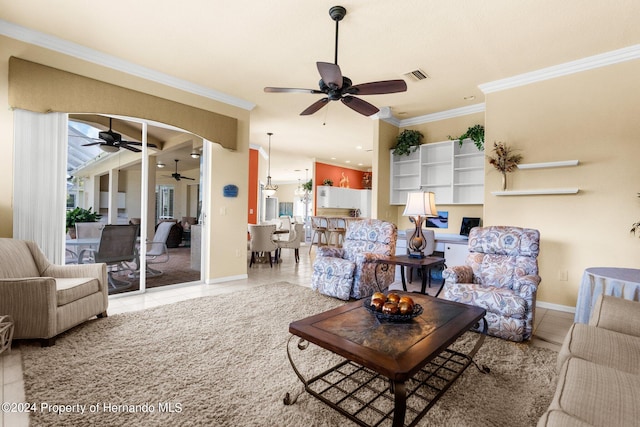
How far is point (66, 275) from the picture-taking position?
2.96 meters

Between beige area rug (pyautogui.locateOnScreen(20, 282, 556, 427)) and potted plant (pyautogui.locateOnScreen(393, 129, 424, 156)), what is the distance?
3777 mm

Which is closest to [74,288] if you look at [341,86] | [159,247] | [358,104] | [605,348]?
[159,247]

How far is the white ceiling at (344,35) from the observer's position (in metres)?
2.71

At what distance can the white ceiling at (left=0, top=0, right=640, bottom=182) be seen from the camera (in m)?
2.71

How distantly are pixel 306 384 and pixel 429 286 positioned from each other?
11.3 ft

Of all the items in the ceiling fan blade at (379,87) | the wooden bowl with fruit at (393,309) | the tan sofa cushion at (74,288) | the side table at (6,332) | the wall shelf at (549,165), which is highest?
the ceiling fan blade at (379,87)

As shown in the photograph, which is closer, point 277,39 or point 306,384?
point 306,384

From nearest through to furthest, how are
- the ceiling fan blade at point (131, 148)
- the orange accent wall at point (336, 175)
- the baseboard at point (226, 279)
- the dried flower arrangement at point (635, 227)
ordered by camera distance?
the dried flower arrangement at point (635, 227), the ceiling fan blade at point (131, 148), the baseboard at point (226, 279), the orange accent wall at point (336, 175)

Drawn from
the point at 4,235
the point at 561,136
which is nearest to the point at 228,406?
the point at 4,235

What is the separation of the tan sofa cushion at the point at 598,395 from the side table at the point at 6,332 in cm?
328

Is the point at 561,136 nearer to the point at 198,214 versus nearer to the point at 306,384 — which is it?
the point at 306,384

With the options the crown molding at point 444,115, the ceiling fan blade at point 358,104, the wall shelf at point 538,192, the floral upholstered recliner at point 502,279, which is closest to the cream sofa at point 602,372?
Result: the floral upholstered recliner at point 502,279

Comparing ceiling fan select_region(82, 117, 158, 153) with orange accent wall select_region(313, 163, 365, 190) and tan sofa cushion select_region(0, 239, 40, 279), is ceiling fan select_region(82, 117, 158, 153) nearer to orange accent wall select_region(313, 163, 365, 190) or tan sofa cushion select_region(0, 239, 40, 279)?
tan sofa cushion select_region(0, 239, 40, 279)

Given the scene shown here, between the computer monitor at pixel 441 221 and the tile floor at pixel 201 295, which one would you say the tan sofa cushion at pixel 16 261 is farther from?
the computer monitor at pixel 441 221
